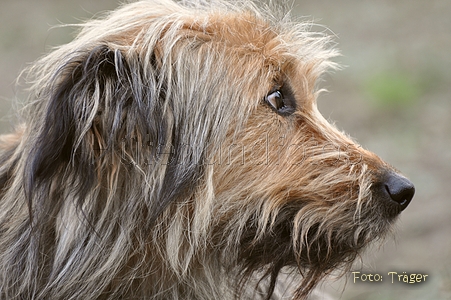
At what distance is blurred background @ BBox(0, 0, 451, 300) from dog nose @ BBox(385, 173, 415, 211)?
38 cm

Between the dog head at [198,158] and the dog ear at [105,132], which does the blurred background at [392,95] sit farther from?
the dog ear at [105,132]

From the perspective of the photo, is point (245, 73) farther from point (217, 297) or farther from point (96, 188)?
point (217, 297)

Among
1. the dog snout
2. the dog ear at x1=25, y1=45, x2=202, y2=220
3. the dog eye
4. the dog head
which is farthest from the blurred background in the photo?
the dog ear at x1=25, y1=45, x2=202, y2=220

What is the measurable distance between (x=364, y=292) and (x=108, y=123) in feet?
9.28

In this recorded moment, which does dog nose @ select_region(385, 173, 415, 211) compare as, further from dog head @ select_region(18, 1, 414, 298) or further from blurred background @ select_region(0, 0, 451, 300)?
blurred background @ select_region(0, 0, 451, 300)

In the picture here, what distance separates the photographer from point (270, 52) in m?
3.65

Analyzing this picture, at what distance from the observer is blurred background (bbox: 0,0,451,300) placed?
566cm

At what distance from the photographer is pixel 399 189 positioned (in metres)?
3.42

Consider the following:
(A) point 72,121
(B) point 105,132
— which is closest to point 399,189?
(B) point 105,132

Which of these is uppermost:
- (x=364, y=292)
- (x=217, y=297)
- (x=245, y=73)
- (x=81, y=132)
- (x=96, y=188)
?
(x=245, y=73)

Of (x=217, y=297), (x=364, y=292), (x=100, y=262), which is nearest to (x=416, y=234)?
(x=364, y=292)

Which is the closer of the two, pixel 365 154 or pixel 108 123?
pixel 108 123

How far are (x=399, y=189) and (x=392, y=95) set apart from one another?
22.7 feet

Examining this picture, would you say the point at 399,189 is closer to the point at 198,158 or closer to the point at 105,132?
the point at 198,158
